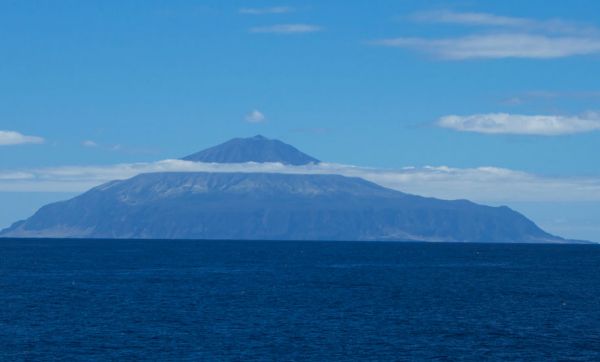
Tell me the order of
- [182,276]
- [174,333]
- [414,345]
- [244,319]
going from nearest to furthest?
[414,345] → [174,333] → [244,319] → [182,276]

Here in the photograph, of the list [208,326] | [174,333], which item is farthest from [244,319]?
[174,333]

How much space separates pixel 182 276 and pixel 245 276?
1280 cm

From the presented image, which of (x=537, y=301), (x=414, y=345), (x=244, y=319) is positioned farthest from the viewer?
(x=537, y=301)

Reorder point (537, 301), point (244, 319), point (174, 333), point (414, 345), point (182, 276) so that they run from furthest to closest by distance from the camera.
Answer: point (182, 276)
point (537, 301)
point (244, 319)
point (174, 333)
point (414, 345)

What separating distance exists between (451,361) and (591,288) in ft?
303

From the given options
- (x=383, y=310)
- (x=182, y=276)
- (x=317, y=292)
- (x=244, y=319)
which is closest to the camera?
(x=244, y=319)

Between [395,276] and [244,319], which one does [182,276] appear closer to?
[395,276]

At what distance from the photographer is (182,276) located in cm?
18638

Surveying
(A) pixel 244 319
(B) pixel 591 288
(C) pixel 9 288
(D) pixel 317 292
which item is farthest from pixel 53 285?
(B) pixel 591 288

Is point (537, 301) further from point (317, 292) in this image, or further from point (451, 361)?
point (451, 361)

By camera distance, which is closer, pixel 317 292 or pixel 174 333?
pixel 174 333

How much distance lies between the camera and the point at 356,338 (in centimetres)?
9494

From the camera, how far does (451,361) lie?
82625 mm

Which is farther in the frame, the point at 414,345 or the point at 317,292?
the point at 317,292
